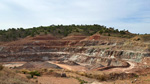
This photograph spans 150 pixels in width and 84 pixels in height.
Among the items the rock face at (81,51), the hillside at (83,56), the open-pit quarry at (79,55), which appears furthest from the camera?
the rock face at (81,51)

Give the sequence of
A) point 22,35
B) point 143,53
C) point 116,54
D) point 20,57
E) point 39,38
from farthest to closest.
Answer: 1. point 22,35
2. point 39,38
3. point 20,57
4. point 116,54
5. point 143,53

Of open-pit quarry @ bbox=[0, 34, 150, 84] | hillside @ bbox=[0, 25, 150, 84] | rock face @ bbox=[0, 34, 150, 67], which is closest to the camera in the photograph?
hillside @ bbox=[0, 25, 150, 84]

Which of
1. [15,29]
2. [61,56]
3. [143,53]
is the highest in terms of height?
[15,29]

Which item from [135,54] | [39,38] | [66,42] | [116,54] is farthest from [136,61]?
[39,38]

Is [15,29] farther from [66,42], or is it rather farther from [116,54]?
[116,54]

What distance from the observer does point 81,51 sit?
42.6m

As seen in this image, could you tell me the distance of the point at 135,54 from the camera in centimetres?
2959

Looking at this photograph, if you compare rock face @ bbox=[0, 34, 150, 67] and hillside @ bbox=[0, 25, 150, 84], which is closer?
hillside @ bbox=[0, 25, 150, 84]

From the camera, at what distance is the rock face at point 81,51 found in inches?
1216

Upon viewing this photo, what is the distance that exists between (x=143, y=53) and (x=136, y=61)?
7.16 ft

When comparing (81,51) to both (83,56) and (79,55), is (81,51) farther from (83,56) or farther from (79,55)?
(83,56)

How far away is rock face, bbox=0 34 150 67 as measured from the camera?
30.9m

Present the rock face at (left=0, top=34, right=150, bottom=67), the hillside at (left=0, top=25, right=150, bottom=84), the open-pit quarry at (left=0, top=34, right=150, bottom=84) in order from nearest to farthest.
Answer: the hillside at (left=0, top=25, right=150, bottom=84) < the open-pit quarry at (left=0, top=34, right=150, bottom=84) < the rock face at (left=0, top=34, right=150, bottom=67)

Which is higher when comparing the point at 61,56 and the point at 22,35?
the point at 22,35
